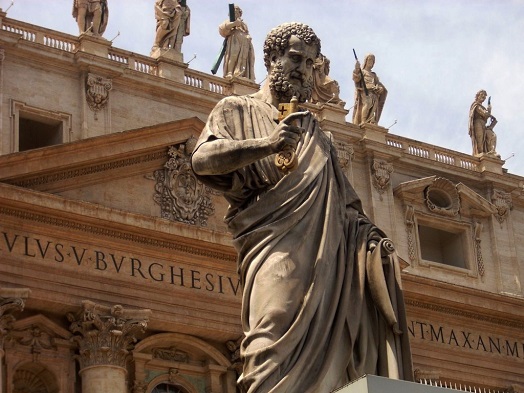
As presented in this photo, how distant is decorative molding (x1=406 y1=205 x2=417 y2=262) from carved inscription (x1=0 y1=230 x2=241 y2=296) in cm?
Result: 511

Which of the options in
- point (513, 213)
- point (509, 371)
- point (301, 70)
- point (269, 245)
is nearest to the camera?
point (269, 245)

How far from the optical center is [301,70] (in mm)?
6312

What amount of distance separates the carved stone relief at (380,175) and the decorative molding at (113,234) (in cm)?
496

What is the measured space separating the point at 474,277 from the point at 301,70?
87.7 ft

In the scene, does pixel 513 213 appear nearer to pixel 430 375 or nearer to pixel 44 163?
pixel 430 375

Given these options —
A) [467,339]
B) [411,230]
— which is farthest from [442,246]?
[467,339]

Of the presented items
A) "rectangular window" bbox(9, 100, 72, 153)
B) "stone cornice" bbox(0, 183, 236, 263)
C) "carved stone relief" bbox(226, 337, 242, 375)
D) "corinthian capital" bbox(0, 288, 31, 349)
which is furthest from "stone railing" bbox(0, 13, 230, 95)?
"carved stone relief" bbox(226, 337, 242, 375)

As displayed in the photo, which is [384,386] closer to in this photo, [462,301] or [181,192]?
[181,192]

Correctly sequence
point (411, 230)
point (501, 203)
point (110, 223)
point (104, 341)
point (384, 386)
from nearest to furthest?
point (384, 386) → point (104, 341) → point (110, 223) → point (411, 230) → point (501, 203)

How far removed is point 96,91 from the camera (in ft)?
91.1

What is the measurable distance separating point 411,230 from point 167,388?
23.2ft

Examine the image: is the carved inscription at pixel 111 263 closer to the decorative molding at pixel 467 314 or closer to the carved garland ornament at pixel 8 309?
the carved garland ornament at pixel 8 309

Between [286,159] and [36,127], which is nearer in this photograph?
[286,159]

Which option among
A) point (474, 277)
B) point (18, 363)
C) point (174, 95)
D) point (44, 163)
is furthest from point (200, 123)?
point (474, 277)
